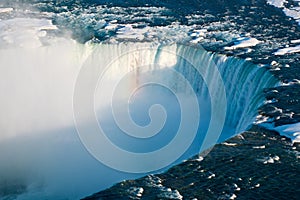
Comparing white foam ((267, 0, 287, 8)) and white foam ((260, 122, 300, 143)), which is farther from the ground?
white foam ((267, 0, 287, 8))

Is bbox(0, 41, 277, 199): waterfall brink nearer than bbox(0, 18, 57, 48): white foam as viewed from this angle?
Yes

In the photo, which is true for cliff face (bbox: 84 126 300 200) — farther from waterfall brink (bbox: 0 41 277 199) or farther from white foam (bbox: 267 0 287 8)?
white foam (bbox: 267 0 287 8)

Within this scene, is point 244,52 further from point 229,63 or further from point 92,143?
point 92,143

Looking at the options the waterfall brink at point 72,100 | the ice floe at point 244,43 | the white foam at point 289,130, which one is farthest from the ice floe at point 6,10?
the white foam at point 289,130

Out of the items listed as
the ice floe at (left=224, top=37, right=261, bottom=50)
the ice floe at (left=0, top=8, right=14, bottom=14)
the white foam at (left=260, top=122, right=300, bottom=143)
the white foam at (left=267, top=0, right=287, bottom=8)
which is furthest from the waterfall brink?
the white foam at (left=267, top=0, right=287, bottom=8)

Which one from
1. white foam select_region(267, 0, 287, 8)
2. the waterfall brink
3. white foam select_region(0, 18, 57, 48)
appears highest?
white foam select_region(267, 0, 287, 8)

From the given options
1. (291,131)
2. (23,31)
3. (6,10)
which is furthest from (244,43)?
(6,10)

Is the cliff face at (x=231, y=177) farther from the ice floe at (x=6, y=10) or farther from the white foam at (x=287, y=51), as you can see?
the ice floe at (x=6, y=10)

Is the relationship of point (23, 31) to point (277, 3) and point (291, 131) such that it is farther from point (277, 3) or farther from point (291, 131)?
point (291, 131)
